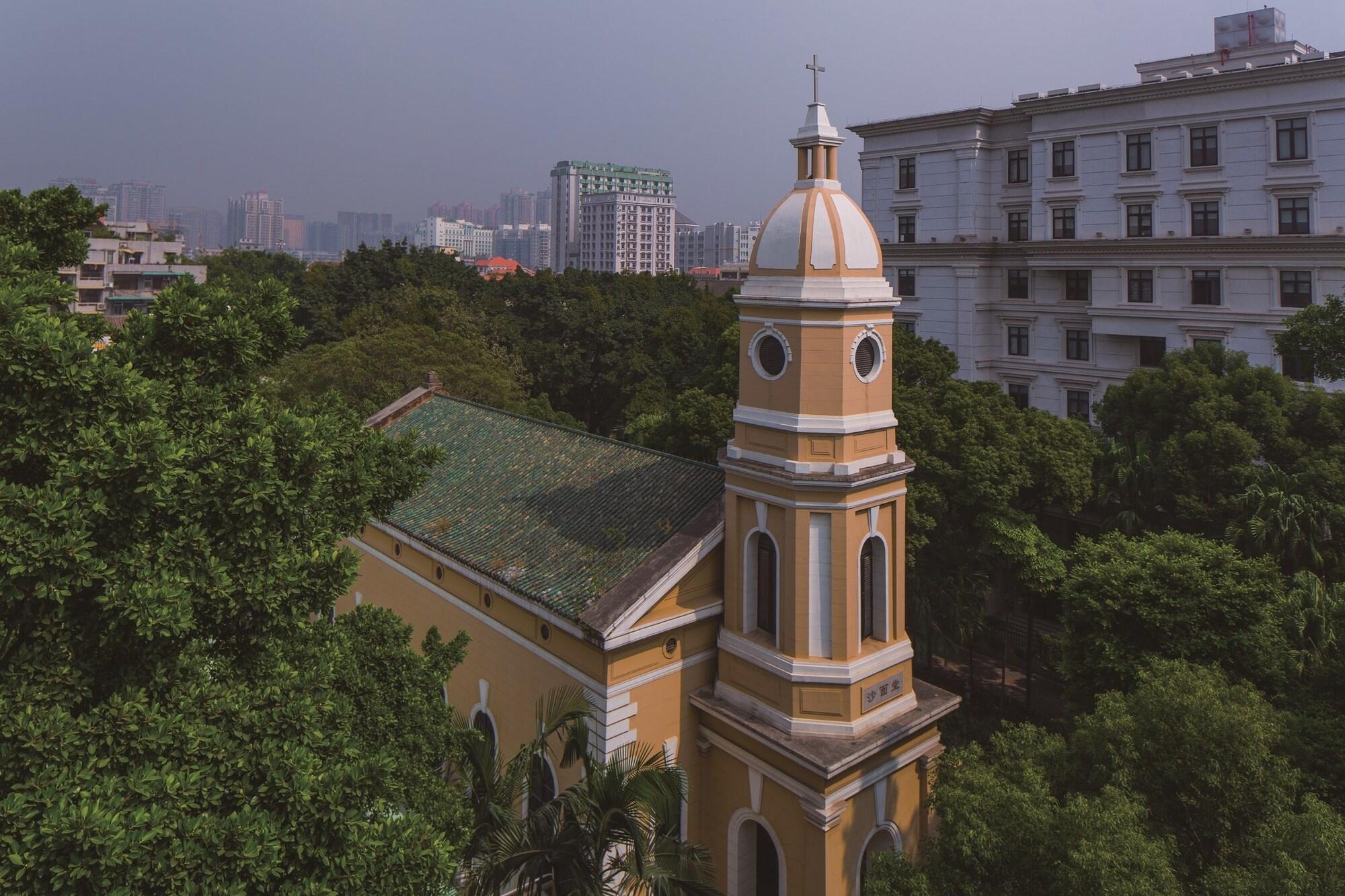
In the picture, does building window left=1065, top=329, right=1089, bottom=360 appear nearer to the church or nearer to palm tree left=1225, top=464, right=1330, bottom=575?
palm tree left=1225, top=464, right=1330, bottom=575

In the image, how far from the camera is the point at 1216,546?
A: 17.7m

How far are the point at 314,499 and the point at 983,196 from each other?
4440cm

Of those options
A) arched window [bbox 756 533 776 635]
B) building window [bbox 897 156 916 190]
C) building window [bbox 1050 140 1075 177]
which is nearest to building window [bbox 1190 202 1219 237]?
building window [bbox 1050 140 1075 177]

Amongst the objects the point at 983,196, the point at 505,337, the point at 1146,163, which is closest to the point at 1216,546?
the point at 1146,163

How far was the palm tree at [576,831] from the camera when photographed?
1147cm

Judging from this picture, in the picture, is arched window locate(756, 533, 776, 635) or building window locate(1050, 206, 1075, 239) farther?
building window locate(1050, 206, 1075, 239)

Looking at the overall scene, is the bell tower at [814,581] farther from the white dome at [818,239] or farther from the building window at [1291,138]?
the building window at [1291,138]

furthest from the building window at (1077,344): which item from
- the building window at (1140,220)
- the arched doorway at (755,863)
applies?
the arched doorway at (755,863)

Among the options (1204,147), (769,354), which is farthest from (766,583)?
(1204,147)

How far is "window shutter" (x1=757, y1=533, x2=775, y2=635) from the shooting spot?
15.9 meters

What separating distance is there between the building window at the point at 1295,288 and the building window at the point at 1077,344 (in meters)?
8.58

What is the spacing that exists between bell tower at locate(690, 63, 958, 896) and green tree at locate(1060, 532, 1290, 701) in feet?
10.5

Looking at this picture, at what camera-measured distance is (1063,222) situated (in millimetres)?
44312

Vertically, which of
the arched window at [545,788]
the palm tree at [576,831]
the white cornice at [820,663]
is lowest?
the arched window at [545,788]
